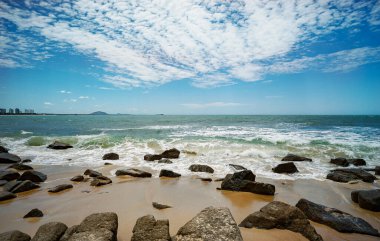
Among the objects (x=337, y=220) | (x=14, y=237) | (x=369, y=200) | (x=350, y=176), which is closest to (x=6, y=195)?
(x=14, y=237)

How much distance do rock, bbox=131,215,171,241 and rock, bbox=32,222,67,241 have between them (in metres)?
1.42

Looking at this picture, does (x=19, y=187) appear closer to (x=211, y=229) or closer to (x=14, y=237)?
(x=14, y=237)

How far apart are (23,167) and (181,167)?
7731 mm

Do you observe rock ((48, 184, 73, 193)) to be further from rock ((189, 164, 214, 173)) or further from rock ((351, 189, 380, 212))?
rock ((351, 189, 380, 212))

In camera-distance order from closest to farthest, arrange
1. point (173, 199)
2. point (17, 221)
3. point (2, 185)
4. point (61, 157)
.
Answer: point (17, 221), point (173, 199), point (2, 185), point (61, 157)

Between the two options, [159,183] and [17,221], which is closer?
[17,221]

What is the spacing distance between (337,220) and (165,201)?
4272 mm

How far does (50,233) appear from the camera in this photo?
394cm

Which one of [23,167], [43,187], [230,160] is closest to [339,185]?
[230,160]

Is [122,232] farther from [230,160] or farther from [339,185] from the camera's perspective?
[230,160]

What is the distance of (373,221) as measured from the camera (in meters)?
5.43

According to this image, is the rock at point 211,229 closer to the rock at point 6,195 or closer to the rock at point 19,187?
the rock at point 6,195

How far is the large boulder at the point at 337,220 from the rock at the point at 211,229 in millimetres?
2716

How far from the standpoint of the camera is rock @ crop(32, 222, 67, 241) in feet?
12.6
